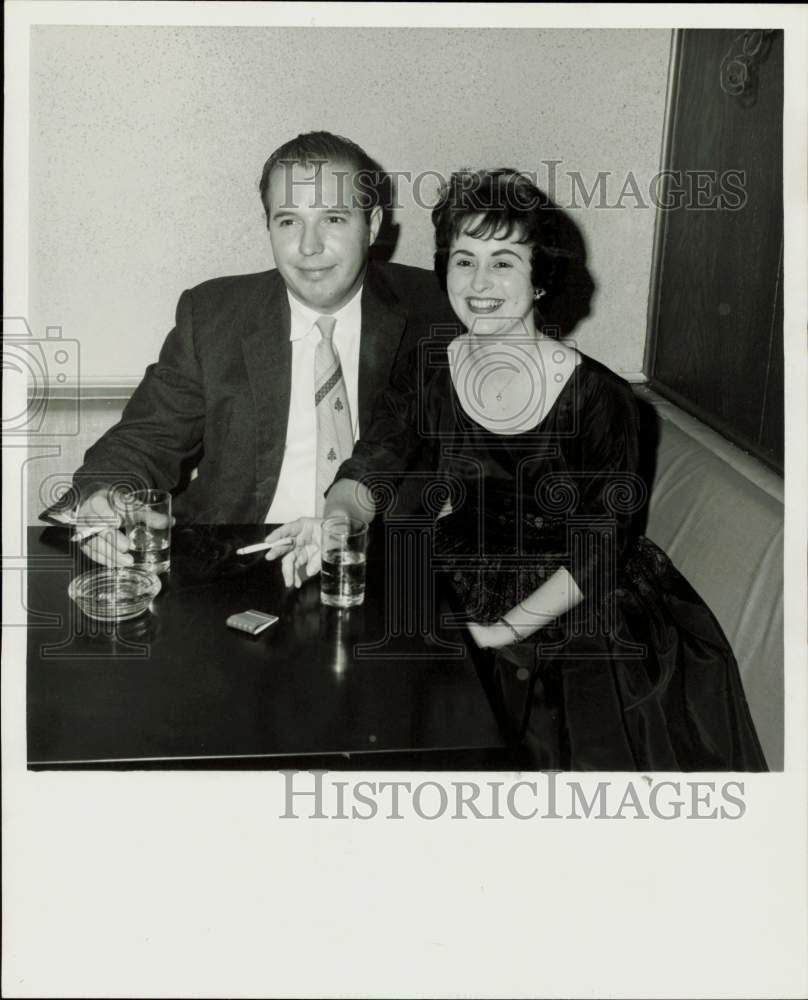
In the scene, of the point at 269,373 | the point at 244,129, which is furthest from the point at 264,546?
the point at 244,129

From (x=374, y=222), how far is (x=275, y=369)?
0.43m

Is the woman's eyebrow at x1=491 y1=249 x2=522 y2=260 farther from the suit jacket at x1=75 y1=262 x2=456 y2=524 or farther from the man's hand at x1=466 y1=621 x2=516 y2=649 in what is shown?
the man's hand at x1=466 y1=621 x2=516 y2=649

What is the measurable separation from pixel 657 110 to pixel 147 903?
2.05 m

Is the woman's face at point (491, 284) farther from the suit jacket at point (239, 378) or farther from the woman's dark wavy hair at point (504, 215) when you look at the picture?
the suit jacket at point (239, 378)

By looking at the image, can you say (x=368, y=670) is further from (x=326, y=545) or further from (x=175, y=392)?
(x=175, y=392)

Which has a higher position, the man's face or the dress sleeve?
the man's face

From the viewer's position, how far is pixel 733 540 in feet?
5.20

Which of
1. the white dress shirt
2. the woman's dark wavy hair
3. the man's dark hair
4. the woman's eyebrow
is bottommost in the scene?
the white dress shirt

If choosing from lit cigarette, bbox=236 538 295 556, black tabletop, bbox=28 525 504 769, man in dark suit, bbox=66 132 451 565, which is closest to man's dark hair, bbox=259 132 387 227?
man in dark suit, bbox=66 132 451 565

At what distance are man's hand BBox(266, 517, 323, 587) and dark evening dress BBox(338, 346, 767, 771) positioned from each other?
281 mm

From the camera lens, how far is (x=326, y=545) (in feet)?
4.28

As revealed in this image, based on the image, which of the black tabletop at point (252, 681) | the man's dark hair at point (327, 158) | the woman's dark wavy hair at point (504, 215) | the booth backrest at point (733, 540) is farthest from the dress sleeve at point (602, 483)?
the man's dark hair at point (327, 158)

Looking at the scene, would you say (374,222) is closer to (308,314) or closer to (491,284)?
(308,314)

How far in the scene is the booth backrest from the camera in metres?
1.46
